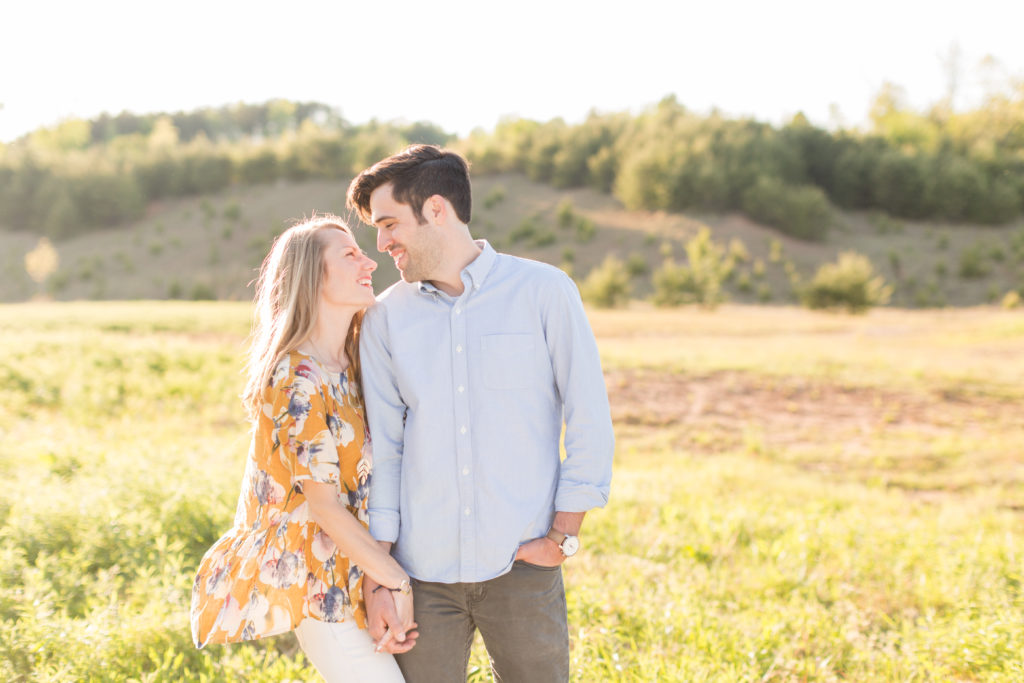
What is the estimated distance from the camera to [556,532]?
2176 mm

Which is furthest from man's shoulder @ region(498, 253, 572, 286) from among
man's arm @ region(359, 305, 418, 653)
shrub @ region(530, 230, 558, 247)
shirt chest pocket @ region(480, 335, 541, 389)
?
shrub @ region(530, 230, 558, 247)

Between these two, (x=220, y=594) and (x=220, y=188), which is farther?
(x=220, y=188)

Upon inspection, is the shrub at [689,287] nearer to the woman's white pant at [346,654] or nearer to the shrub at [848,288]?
the shrub at [848,288]

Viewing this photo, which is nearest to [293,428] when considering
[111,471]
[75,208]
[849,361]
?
[111,471]

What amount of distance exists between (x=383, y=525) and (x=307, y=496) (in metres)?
0.25

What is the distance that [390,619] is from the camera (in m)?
2.09

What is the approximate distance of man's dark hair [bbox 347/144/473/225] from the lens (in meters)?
2.19

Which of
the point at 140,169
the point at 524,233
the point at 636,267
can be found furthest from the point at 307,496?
the point at 140,169

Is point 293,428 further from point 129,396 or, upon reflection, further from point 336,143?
point 336,143

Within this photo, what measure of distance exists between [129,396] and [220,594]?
9.49m

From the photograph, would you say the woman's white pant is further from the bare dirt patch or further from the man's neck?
the bare dirt patch

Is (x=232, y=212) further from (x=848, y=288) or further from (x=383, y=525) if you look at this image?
(x=383, y=525)

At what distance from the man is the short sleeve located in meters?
0.18

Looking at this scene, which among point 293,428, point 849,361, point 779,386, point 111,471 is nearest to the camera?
point 293,428
